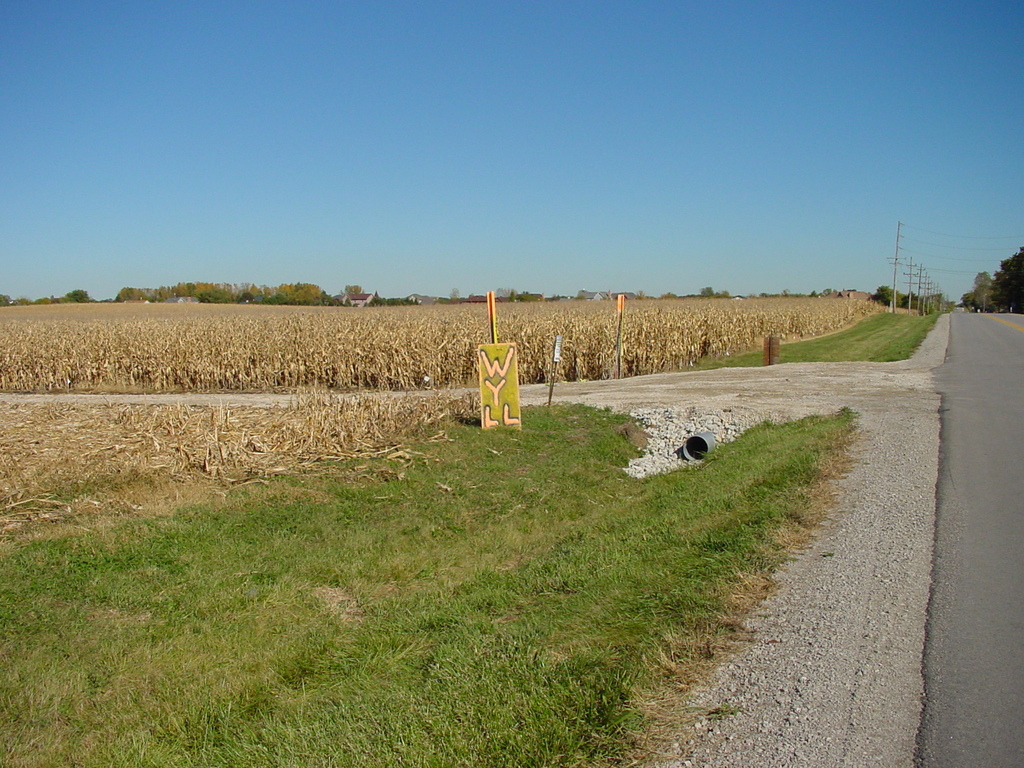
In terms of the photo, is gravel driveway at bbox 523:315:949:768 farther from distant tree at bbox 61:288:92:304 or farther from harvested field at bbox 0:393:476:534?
distant tree at bbox 61:288:92:304

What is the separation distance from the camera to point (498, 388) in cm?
1214

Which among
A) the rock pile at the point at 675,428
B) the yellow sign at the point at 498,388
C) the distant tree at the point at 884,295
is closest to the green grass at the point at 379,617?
the rock pile at the point at 675,428

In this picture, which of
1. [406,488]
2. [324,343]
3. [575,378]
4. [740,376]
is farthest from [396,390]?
[406,488]

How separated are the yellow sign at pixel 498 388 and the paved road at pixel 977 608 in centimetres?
593

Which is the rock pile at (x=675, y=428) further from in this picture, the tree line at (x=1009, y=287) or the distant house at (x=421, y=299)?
the tree line at (x=1009, y=287)

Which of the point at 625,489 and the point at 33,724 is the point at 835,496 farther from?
the point at 33,724

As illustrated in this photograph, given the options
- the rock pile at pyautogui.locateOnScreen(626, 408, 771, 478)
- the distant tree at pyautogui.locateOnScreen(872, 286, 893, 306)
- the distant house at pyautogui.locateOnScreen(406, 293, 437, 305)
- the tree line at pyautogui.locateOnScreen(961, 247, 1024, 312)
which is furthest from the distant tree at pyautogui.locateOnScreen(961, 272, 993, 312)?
the rock pile at pyautogui.locateOnScreen(626, 408, 771, 478)

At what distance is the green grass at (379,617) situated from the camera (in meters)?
3.84

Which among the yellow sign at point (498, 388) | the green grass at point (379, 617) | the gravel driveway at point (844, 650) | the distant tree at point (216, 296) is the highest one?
the distant tree at point (216, 296)

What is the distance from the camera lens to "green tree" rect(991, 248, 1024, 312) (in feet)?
329

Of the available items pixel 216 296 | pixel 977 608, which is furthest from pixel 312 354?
pixel 216 296

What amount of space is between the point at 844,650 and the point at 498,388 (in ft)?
27.1

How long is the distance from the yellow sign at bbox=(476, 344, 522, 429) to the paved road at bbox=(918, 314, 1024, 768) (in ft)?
19.4

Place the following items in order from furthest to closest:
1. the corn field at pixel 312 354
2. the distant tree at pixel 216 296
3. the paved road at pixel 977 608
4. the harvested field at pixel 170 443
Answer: the distant tree at pixel 216 296 → the corn field at pixel 312 354 → the harvested field at pixel 170 443 → the paved road at pixel 977 608
